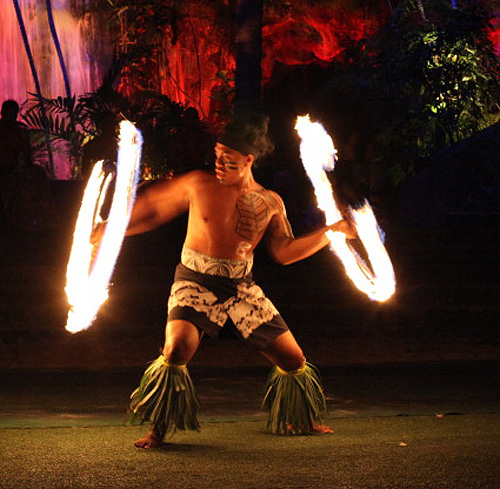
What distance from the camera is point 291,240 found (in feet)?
24.7

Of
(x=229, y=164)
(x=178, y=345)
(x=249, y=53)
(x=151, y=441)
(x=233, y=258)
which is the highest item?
(x=249, y=53)

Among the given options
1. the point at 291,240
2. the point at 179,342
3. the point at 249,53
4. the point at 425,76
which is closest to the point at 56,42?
the point at 425,76

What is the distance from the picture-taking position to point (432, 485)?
19.6 ft

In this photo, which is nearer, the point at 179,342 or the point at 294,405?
the point at 179,342

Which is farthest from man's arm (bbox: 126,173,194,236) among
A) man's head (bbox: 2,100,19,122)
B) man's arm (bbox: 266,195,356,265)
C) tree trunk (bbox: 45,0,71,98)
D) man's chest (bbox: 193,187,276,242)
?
tree trunk (bbox: 45,0,71,98)

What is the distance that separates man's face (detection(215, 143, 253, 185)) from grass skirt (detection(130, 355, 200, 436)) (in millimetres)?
1118

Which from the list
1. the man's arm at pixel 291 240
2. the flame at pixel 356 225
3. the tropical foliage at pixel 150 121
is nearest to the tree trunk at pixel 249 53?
the tropical foliage at pixel 150 121

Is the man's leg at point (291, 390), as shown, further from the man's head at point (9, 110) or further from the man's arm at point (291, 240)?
the man's head at point (9, 110)

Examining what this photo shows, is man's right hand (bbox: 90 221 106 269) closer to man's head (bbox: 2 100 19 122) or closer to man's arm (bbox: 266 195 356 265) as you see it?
man's arm (bbox: 266 195 356 265)

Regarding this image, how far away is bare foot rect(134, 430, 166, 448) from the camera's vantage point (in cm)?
685

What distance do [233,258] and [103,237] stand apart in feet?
2.51

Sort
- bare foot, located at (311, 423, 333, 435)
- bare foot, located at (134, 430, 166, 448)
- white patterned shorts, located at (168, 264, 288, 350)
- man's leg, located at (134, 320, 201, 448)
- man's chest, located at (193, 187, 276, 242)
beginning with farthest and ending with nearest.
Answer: bare foot, located at (311, 423, 333, 435) → man's chest, located at (193, 187, 276, 242) → white patterned shorts, located at (168, 264, 288, 350) → man's leg, located at (134, 320, 201, 448) → bare foot, located at (134, 430, 166, 448)

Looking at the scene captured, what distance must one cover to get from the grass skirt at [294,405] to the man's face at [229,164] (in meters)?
1.17

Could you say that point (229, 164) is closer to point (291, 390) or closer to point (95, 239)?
point (95, 239)
